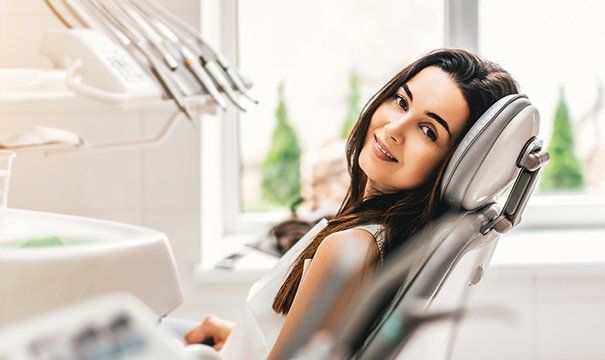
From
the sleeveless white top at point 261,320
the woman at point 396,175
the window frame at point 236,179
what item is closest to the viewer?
the woman at point 396,175

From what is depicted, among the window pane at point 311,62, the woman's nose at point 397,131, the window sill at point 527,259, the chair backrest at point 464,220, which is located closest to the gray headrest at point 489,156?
the chair backrest at point 464,220

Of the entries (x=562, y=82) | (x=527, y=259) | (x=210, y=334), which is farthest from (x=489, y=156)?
(x=562, y=82)

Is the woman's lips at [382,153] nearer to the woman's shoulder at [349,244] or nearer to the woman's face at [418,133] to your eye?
the woman's face at [418,133]

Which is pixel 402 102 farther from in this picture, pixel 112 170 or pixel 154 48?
pixel 112 170

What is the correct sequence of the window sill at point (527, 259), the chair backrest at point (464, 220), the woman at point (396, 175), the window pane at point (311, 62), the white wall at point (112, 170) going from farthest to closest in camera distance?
the window pane at point (311, 62)
the window sill at point (527, 259)
the white wall at point (112, 170)
the woman at point (396, 175)
the chair backrest at point (464, 220)

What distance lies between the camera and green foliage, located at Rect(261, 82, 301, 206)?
221 centimetres

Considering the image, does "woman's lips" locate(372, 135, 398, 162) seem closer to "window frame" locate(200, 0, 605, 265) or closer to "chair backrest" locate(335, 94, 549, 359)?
"chair backrest" locate(335, 94, 549, 359)

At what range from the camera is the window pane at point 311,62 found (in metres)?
2.19

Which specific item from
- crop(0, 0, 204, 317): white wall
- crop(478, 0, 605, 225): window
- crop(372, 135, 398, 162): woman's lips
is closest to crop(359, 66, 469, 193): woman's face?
crop(372, 135, 398, 162): woman's lips

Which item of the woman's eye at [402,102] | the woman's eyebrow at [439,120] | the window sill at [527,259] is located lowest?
the window sill at [527,259]

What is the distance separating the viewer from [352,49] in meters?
2.21

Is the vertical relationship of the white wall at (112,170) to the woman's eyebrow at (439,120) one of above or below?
below

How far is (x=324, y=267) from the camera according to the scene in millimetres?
742

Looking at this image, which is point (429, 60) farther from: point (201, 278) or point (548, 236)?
point (548, 236)
